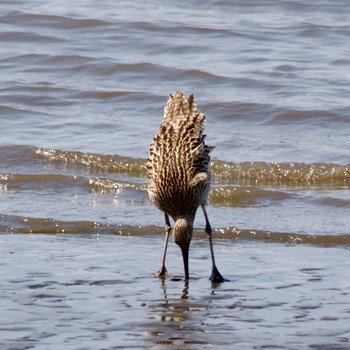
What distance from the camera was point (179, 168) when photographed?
987 cm

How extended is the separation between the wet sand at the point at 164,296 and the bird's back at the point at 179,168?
45cm

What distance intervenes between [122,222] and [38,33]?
10185 millimetres

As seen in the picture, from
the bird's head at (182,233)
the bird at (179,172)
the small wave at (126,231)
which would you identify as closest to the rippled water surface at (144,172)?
the small wave at (126,231)

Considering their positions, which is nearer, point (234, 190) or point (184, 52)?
point (234, 190)

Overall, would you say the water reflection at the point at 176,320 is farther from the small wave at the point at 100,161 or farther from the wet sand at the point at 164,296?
the small wave at the point at 100,161

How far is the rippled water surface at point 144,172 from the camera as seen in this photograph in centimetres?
780

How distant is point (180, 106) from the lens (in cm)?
1045

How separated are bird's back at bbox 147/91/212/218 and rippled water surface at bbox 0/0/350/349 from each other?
1.48 ft

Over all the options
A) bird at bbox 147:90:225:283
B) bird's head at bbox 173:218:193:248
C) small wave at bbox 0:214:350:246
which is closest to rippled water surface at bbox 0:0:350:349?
small wave at bbox 0:214:350:246

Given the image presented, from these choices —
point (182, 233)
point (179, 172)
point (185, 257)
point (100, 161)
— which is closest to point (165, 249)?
point (182, 233)

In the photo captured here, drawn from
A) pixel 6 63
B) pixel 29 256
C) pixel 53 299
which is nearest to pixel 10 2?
pixel 6 63

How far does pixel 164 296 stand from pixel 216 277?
605 millimetres

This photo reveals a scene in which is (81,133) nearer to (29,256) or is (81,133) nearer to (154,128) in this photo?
(154,128)

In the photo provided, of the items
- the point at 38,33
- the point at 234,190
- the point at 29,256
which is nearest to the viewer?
the point at 29,256
